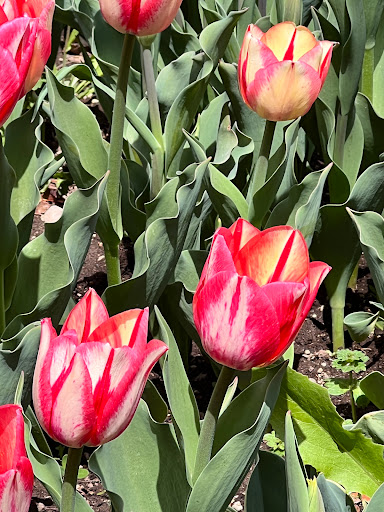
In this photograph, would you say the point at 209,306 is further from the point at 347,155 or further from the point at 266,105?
the point at 347,155

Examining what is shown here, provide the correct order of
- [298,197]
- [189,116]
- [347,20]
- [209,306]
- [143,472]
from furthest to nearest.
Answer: [347,20] → [189,116] → [298,197] → [143,472] → [209,306]

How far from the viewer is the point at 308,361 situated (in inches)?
75.5

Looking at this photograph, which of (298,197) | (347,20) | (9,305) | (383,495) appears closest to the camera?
(383,495)

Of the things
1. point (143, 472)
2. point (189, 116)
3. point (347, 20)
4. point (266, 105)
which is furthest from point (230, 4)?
point (143, 472)

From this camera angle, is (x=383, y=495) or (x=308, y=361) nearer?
(x=383, y=495)

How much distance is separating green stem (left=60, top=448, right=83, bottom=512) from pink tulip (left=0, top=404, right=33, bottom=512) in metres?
0.12

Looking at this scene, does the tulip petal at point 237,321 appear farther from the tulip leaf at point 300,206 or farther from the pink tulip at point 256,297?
the tulip leaf at point 300,206

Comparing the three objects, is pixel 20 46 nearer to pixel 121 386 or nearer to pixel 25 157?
pixel 121 386

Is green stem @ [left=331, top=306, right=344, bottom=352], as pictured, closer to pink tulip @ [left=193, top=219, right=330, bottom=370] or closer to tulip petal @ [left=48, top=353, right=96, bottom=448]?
pink tulip @ [left=193, top=219, right=330, bottom=370]

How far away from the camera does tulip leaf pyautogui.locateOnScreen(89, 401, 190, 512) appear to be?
1121mm

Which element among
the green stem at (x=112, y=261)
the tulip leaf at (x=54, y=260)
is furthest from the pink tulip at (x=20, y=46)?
the green stem at (x=112, y=261)

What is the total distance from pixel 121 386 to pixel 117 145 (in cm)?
83

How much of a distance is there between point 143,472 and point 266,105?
587 mm

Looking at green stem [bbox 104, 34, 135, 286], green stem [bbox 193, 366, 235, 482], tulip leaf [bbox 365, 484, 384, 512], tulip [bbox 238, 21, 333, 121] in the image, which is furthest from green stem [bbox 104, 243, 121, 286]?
tulip leaf [bbox 365, 484, 384, 512]
